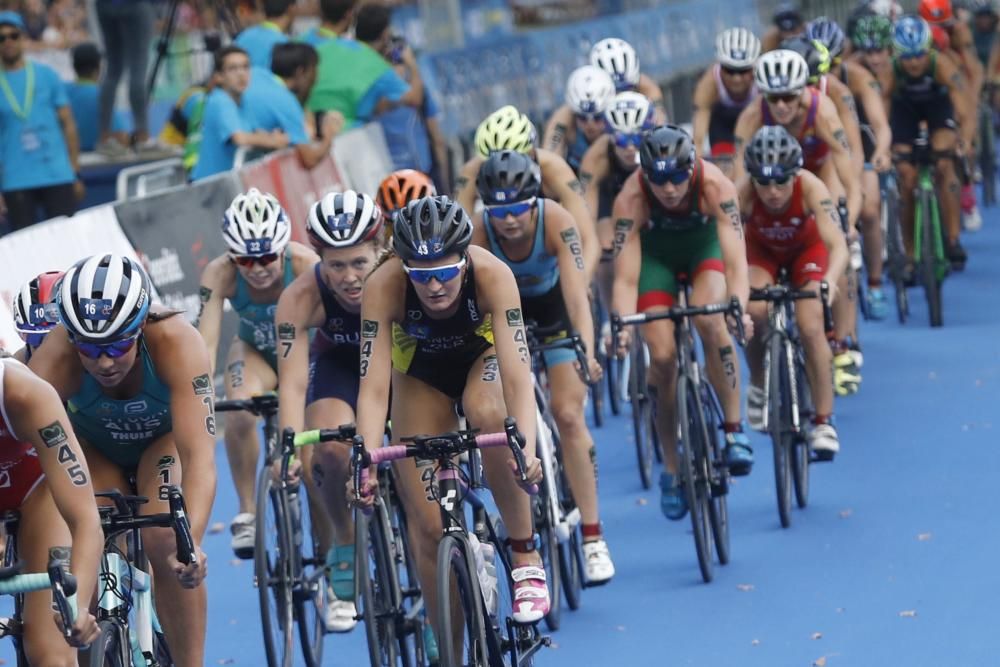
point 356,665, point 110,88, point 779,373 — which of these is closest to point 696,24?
point 110,88

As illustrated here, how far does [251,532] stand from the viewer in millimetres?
8461

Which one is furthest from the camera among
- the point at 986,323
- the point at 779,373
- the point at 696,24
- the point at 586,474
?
the point at 696,24

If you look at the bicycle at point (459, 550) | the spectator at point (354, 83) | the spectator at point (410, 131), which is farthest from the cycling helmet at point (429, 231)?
the spectator at point (410, 131)

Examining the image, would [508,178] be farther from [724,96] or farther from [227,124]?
[724,96]

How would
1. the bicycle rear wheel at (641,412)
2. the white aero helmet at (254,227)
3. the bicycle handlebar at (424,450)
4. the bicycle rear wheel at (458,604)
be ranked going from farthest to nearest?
the bicycle rear wheel at (641,412), the white aero helmet at (254,227), the bicycle handlebar at (424,450), the bicycle rear wheel at (458,604)

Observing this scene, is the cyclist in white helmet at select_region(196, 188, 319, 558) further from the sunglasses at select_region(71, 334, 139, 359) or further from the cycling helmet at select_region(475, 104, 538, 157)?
the sunglasses at select_region(71, 334, 139, 359)

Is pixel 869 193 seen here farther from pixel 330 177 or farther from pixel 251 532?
pixel 251 532

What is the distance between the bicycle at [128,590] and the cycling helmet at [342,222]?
1539 millimetres

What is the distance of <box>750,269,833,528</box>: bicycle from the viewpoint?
9.23m

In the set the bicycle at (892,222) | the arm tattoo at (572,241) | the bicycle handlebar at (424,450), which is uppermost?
the arm tattoo at (572,241)

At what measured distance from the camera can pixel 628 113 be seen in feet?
36.3

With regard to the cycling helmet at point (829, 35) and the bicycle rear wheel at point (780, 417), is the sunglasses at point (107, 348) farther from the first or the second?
the cycling helmet at point (829, 35)

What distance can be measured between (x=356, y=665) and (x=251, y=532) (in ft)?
2.82

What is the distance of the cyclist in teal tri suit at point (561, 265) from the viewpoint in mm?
8227
